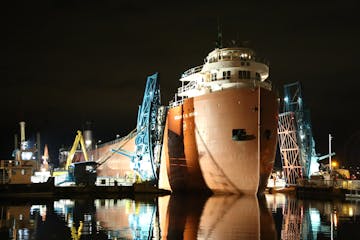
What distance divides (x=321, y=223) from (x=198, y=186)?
66.2ft

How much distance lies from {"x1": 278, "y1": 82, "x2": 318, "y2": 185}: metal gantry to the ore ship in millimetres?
15608

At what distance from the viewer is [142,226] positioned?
2153 centimetres

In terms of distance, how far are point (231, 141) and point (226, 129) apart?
105cm

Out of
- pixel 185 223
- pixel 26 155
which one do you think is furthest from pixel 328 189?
pixel 26 155

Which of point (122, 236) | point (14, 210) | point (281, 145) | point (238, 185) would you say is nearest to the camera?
point (122, 236)

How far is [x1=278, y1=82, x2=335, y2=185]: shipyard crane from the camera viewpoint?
58.6m

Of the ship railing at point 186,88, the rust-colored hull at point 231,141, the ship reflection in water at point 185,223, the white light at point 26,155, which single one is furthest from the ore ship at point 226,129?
the white light at point 26,155

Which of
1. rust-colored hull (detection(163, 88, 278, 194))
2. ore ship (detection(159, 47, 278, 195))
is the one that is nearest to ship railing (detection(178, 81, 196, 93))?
ore ship (detection(159, 47, 278, 195))

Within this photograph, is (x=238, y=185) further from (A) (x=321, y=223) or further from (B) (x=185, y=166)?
(A) (x=321, y=223)

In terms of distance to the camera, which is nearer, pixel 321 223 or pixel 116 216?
pixel 321 223

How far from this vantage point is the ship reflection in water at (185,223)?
62.0 feet

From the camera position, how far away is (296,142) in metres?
58.7

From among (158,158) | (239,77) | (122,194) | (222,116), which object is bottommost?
(122,194)

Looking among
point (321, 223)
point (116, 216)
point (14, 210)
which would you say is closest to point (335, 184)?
point (321, 223)
